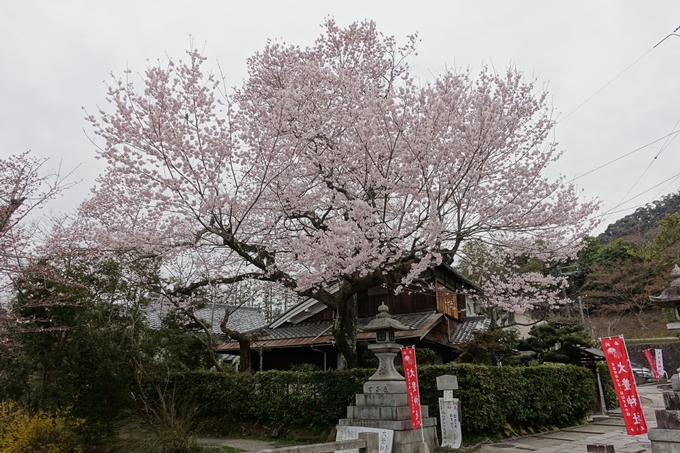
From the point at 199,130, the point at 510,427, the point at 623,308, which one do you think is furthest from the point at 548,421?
the point at 623,308

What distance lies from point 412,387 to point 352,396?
257cm

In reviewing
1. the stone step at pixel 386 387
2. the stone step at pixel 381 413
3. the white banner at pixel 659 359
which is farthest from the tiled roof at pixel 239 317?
the white banner at pixel 659 359

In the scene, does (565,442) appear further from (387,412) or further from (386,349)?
(386,349)

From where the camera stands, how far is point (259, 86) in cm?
1319

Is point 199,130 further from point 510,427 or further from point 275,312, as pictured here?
point 275,312

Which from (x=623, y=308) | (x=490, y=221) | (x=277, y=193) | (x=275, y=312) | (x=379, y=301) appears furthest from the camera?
(x=275, y=312)

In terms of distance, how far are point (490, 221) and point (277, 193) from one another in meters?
4.92

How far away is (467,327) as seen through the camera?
19.1 m

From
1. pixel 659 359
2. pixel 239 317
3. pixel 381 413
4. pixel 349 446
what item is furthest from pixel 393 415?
pixel 659 359

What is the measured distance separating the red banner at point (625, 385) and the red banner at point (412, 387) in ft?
11.3

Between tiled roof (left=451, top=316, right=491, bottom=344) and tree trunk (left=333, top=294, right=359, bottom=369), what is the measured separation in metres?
7.00

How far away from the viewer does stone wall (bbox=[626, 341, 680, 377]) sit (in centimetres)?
3108

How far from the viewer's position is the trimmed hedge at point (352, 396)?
10.5m

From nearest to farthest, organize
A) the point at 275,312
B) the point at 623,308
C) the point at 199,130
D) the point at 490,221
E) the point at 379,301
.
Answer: the point at 199,130 < the point at 490,221 < the point at 379,301 < the point at 623,308 < the point at 275,312
